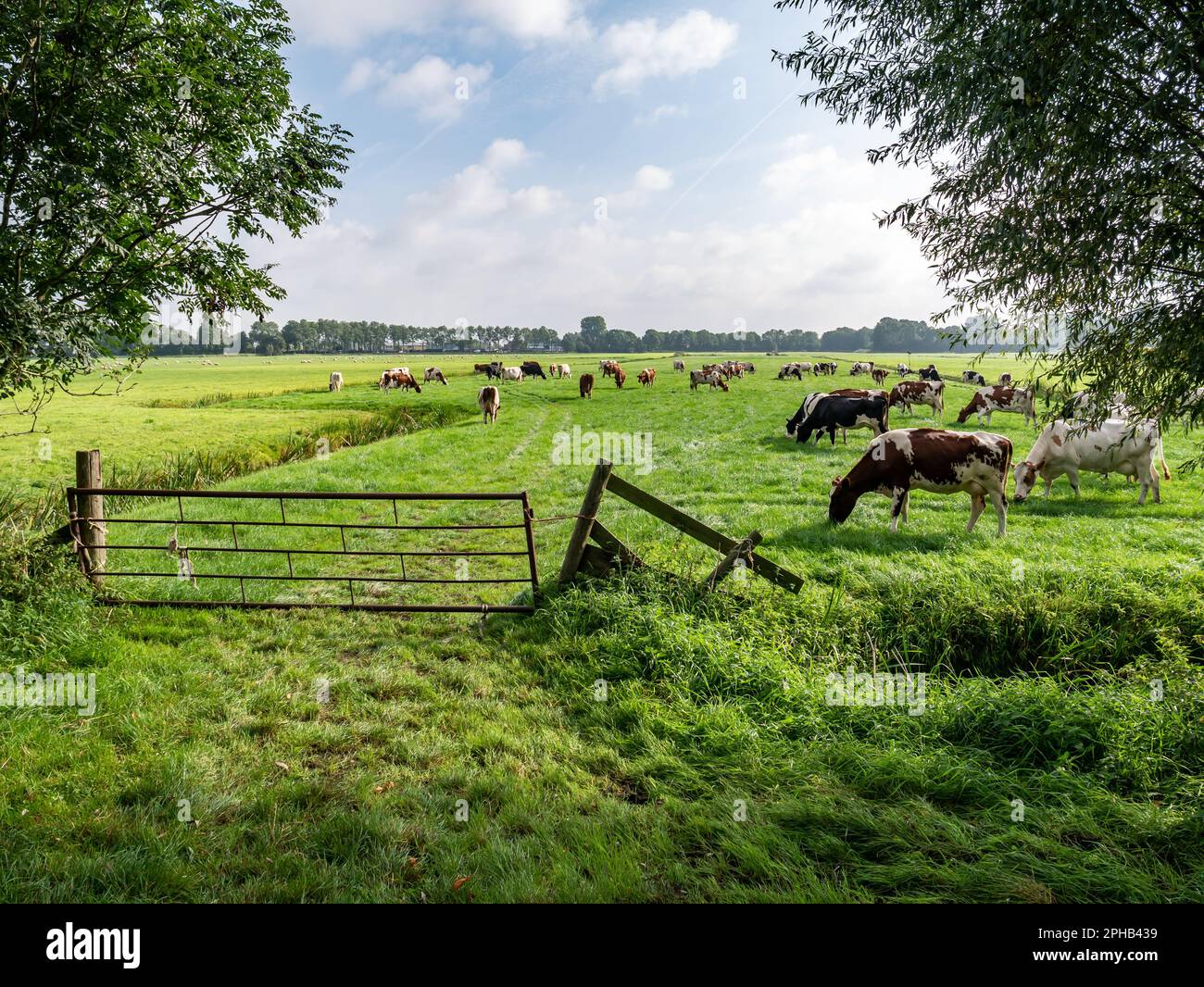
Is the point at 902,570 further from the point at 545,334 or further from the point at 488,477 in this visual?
the point at 545,334

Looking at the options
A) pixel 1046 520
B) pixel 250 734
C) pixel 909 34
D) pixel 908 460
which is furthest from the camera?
pixel 1046 520

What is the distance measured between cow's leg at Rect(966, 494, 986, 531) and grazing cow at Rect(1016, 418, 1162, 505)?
109 inches

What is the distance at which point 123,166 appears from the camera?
226 inches

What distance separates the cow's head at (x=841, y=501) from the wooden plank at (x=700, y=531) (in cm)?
466

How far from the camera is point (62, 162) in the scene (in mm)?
5238

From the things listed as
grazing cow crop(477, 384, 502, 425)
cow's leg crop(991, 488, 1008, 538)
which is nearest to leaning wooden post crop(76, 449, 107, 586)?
cow's leg crop(991, 488, 1008, 538)

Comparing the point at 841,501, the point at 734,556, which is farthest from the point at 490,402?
the point at 734,556

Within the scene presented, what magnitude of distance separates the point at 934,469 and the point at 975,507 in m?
1.11

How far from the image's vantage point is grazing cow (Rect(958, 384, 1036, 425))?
27.5 m

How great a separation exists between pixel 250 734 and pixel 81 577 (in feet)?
12.6

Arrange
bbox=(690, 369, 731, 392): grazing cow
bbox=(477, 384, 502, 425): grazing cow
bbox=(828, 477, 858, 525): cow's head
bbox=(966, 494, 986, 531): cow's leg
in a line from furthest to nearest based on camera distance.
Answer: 1. bbox=(690, 369, 731, 392): grazing cow
2. bbox=(477, 384, 502, 425): grazing cow
3. bbox=(828, 477, 858, 525): cow's head
4. bbox=(966, 494, 986, 531): cow's leg

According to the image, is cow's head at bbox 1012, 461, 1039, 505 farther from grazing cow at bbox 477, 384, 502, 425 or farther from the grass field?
grazing cow at bbox 477, 384, 502, 425

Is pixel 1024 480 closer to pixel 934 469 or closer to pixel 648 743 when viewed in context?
pixel 934 469

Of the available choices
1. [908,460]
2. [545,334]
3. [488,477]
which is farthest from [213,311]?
[545,334]
